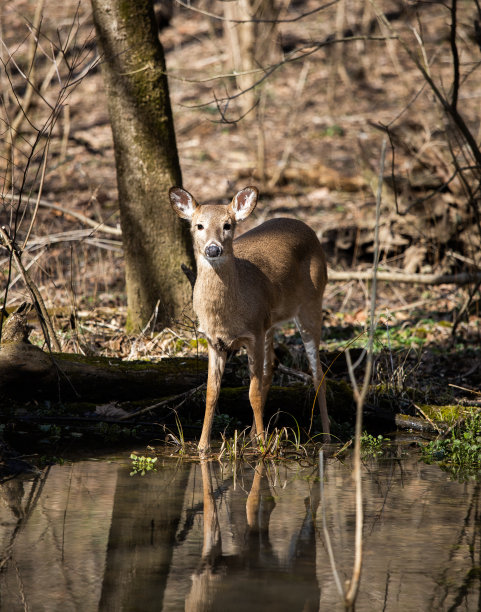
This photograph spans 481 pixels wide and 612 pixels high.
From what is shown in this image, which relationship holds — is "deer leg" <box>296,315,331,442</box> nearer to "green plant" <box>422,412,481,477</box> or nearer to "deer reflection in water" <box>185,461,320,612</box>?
"green plant" <box>422,412,481,477</box>

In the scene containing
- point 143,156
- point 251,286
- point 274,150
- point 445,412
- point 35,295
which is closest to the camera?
point 251,286

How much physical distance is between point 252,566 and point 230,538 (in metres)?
0.39

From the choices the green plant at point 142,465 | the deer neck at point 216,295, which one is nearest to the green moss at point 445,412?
the deer neck at point 216,295

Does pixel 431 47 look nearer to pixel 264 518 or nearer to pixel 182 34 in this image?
pixel 182 34

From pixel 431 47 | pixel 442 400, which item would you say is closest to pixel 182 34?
pixel 431 47

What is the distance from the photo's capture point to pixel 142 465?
207 inches

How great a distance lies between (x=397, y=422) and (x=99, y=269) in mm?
5893

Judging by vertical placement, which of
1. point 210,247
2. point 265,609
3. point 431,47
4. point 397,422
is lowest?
point 397,422

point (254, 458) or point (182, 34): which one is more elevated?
point (182, 34)

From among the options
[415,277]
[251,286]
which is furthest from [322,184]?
[251,286]

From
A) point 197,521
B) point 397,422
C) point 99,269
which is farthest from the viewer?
point 99,269

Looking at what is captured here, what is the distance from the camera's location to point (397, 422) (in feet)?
21.1

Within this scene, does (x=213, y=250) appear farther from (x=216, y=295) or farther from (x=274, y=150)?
(x=274, y=150)

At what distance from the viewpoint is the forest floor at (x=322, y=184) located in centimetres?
794
